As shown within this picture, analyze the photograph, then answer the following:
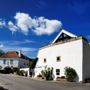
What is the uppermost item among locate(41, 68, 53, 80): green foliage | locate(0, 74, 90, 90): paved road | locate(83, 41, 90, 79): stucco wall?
locate(83, 41, 90, 79): stucco wall

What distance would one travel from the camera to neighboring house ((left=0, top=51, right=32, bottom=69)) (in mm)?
78706

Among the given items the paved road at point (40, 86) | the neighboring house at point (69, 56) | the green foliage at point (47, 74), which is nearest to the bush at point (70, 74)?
the neighboring house at point (69, 56)

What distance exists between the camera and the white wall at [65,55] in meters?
33.9

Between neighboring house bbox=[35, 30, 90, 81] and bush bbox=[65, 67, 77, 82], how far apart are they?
2.08ft

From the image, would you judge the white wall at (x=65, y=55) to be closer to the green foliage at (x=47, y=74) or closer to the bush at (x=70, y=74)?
the bush at (x=70, y=74)

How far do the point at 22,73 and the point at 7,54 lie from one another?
31.3 meters

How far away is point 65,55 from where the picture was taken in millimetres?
36625

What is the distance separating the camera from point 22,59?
81.0 meters

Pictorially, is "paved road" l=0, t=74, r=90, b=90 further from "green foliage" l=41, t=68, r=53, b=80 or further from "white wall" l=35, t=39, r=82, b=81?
"green foliage" l=41, t=68, r=53, b=80

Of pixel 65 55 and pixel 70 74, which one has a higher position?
pixel 65 55

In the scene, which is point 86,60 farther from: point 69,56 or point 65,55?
point 65,55

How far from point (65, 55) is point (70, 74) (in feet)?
14.0

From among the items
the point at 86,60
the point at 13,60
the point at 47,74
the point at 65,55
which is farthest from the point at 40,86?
the point at 13,60

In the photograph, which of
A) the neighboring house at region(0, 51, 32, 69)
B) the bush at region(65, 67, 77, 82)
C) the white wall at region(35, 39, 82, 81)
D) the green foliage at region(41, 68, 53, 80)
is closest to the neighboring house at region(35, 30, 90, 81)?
the white wall at region(35, 39, 82, 81)
